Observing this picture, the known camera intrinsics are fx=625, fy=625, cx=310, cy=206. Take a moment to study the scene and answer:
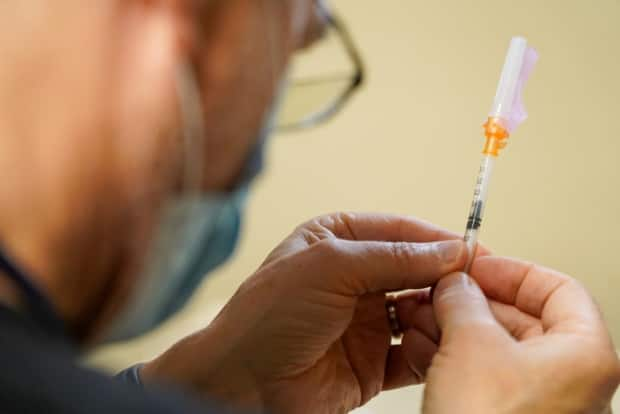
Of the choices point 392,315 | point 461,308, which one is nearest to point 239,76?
point 461,308

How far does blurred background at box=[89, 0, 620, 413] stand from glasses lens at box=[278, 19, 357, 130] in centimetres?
36

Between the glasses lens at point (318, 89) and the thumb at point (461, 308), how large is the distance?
0.25 m

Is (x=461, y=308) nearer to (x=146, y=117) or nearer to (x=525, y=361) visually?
(x=525, y=361)

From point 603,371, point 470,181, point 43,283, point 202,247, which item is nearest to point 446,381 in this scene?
point 603,371

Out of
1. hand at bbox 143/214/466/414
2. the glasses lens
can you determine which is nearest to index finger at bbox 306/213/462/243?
hand at bbox 143/214/466/414

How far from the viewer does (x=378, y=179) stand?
1.22m

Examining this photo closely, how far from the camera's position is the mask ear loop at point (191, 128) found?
42 centimetres

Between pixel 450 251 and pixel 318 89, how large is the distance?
259 millimetres

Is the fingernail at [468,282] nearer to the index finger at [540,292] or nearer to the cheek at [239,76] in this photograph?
the index finger at [540,292]

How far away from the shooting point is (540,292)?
0.72 m

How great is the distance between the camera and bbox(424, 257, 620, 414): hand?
0.57 m

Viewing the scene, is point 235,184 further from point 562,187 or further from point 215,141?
point 562,187

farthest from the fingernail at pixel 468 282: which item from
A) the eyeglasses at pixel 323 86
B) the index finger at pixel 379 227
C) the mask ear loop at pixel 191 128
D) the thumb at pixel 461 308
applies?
the mask ear loop at pixel 191 128

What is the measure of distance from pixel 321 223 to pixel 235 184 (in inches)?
14.7
